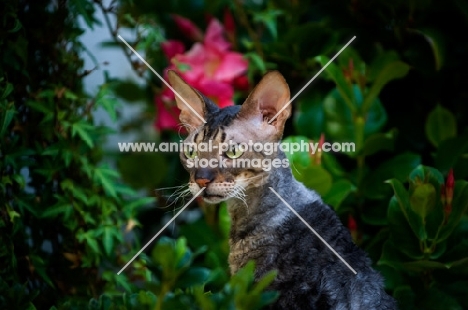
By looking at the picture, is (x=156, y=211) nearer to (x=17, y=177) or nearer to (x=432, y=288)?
(x=17, y=177)

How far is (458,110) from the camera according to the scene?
2.09 m

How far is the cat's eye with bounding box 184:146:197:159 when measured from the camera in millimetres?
1224

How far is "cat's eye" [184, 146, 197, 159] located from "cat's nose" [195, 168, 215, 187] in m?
0.05

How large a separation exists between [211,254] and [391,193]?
45 cm

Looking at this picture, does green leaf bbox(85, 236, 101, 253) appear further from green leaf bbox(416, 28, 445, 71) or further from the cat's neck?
green leaf bbox(416, 28, 445, 71)

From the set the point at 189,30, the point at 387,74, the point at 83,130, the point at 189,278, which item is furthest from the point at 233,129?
the point at 189,30

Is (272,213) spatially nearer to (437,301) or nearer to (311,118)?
(437,301)

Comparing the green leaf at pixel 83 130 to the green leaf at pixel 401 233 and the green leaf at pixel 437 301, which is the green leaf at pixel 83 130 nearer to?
the green leaf at pixel 401 233

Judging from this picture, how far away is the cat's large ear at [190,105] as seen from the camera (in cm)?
125

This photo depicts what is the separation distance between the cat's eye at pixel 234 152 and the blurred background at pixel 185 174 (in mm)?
116

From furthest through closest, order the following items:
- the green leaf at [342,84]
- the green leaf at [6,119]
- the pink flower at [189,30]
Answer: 1. the pink flower at [189,30]
2. the green leaf at [342,84]
3. the green leaf at [6,119]

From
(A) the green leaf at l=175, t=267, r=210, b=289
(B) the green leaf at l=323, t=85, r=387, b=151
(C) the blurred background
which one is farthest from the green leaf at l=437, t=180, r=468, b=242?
(A) the green leaf at l=175, t=267, r=210, b=289

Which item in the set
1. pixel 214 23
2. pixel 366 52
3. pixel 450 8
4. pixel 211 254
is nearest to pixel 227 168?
pixel 211 254

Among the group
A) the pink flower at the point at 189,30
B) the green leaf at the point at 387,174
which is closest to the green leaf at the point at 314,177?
the green leaf at the point at 387,174
